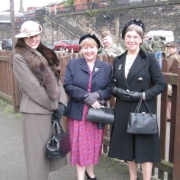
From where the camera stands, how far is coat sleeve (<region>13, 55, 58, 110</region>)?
9.43 ft

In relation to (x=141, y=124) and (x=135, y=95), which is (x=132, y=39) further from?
(x=141, y=124)

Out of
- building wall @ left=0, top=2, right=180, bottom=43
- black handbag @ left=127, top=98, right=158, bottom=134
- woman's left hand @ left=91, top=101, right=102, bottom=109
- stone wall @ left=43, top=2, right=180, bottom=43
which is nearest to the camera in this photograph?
black handbag @ left=127, top=98, right=158, bottom=134

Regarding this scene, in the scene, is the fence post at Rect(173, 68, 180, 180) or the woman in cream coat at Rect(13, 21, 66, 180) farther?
the fence post at Rect(173, 68, 180, 180)

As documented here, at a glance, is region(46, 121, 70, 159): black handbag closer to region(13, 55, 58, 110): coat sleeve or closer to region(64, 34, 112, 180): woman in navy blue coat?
region(64, 34, 112, 180): woman in navy blue coat

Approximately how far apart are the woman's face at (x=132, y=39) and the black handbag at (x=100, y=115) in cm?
70

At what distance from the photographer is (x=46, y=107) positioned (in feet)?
9.82

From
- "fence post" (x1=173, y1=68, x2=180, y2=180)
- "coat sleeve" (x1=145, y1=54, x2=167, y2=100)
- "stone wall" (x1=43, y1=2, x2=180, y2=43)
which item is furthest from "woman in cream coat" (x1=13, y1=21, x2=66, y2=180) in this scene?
"stone wall" (x1=43, y1=2, x2=180, y2=43)

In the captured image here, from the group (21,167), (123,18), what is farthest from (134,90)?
(123,18)

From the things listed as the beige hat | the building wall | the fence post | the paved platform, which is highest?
the building wall

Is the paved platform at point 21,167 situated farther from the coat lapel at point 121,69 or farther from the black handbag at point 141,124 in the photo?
the coat lapel at point 121,69

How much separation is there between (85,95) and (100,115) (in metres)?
0.26

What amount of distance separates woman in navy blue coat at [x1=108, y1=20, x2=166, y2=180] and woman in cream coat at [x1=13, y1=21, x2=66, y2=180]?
62 centimetres

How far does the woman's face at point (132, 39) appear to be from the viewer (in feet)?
9.52

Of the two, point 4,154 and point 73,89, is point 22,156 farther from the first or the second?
point 73,89
